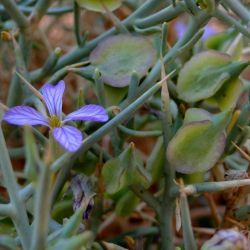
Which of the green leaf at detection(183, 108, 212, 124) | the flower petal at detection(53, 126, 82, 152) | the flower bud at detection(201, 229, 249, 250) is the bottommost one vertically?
the flower bud at detection(201, 229, 249, 250)

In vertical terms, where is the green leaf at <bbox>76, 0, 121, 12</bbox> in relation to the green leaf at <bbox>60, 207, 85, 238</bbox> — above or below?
above

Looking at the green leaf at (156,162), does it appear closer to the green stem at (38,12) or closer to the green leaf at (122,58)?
the green leaf at (122,58)

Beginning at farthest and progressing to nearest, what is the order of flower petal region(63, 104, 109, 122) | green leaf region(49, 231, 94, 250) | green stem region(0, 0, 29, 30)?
1. green stem region(0, 0, 29, 30)
2. flower petal region(63, 104, 109, 122)
3. green leaf region(49, 231, 94, 250)

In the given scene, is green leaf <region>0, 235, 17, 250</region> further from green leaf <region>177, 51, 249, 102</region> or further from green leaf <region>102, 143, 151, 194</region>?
green leaf <region>177, 51, 249, 102</region>

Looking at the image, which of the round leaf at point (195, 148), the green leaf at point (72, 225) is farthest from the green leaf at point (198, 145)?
the green leaf at point (72, 225)

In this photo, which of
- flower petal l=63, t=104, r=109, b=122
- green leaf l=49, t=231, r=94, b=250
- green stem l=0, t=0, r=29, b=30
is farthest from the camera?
green stem l=0, t=0, r=29, b=30

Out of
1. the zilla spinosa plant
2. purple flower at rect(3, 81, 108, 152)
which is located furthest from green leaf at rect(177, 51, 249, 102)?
purple flower at rect(3, 81, 108, 152)

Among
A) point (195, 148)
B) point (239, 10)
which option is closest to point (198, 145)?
point (195, 148)

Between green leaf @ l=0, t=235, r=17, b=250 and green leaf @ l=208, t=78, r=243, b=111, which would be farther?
green leaf @ l=208, t=78, r=243, b=111
